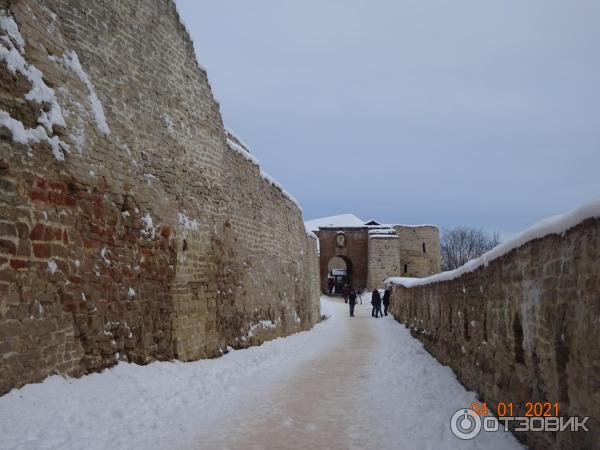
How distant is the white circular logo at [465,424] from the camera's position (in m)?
4.95

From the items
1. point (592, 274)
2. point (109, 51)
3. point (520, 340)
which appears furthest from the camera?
point (109, 51)

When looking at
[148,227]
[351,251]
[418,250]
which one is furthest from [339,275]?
[148,227]

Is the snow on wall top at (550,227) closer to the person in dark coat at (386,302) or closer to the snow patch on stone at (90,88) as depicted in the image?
the snow patch on stone at (90,88)

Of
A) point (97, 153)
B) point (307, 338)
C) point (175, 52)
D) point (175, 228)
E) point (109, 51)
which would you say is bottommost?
point (307, 338)

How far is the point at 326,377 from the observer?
8570mm

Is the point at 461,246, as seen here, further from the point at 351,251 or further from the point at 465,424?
the point at 465,424

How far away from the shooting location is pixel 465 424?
5.24 meters

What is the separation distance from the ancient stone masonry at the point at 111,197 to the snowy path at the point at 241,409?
0.43 meters

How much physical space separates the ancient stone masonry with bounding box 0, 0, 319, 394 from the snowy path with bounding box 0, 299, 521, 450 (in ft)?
1.40

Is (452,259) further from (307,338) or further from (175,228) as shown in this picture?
(175,228)


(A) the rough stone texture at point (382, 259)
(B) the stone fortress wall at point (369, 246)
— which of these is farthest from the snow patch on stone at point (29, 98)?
(B) the stone fortress wall at point (369, 246)

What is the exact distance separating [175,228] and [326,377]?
3.78m

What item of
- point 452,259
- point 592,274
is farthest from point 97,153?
point 452,259

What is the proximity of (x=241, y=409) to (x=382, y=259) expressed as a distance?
39.5 metres
